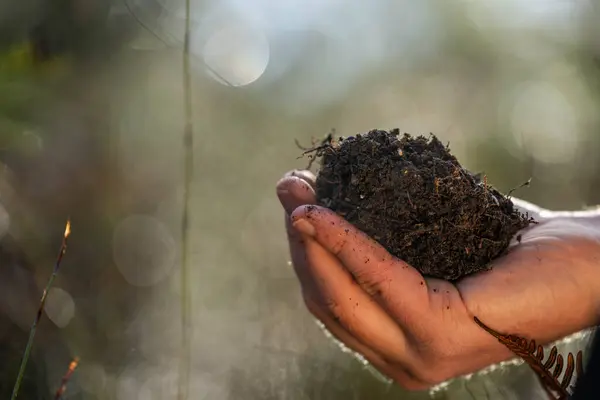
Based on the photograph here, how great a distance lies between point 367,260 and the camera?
1017 mm

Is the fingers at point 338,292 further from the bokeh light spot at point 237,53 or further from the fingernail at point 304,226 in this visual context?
the bokeh light spot at point 237,53

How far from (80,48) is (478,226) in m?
1.74

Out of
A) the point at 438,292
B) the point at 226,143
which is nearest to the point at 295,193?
the point at 438,292

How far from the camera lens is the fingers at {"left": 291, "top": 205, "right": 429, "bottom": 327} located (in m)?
1.01

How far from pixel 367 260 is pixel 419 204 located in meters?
0.16

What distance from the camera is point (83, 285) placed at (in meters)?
2.41

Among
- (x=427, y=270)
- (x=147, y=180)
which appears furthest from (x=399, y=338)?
(x=147, y=180)

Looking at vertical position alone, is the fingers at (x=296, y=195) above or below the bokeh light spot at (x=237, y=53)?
below

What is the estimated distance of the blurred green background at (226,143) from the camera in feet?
5.71

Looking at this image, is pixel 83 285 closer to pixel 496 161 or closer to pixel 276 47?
pixel 276 47

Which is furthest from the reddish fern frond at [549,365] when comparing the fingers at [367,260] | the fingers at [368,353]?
the fingers at [368,353]

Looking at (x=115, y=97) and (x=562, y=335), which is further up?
(x=115, y=97)

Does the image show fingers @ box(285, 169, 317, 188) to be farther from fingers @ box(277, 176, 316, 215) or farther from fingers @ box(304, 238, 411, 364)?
fingers @ box(304, 238, 411, 364)

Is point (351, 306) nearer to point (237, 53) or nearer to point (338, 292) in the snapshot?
point (338, 292)
